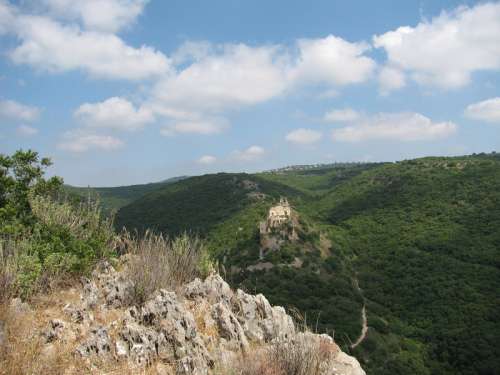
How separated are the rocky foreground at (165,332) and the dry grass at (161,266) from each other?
21cm

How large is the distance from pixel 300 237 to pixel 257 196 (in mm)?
27296

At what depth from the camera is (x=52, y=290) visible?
6.63m

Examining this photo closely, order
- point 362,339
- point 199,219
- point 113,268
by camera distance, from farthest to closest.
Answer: point 199,219 < point 362,339 < point 113,268

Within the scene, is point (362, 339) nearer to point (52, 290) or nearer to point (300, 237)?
point (300, 237)

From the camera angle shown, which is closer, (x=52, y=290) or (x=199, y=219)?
(x=52, y=290)

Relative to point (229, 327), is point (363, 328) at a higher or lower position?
lower

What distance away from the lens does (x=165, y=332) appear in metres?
5.59

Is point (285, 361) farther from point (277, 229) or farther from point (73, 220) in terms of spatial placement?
point (277, 229)

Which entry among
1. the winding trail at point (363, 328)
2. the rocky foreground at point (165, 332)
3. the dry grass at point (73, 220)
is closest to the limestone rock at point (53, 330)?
the rocky foreground at point (165, 332)

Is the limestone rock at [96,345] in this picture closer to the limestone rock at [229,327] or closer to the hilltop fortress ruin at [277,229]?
the limestone rock at [229,327]

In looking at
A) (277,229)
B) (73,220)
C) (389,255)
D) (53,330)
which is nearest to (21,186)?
(73,220)

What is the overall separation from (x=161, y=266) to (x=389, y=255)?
58627mm

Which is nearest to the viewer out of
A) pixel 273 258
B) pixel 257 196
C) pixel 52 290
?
pixel 52 290

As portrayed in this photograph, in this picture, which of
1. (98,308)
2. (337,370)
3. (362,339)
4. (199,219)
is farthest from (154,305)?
(199,219)
